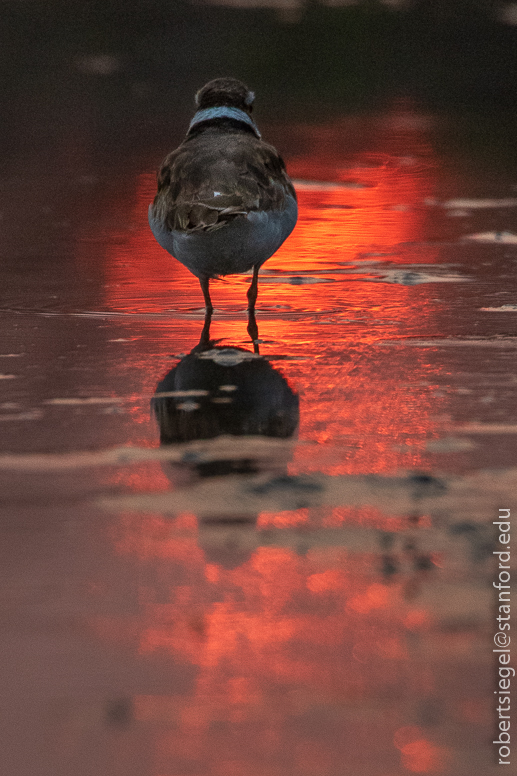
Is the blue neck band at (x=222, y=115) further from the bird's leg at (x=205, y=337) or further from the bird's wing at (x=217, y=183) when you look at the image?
the bird's leg at (x=205, y=337)

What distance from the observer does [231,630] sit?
270 centimetres

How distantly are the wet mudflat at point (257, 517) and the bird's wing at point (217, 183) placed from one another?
61cm

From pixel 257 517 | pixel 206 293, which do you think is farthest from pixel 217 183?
pixel 257 517

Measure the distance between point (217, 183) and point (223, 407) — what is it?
1632 mm

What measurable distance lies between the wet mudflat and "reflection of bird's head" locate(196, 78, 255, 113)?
3.59ft

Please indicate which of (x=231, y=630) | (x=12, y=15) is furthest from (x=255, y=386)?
(x=12, y=15)

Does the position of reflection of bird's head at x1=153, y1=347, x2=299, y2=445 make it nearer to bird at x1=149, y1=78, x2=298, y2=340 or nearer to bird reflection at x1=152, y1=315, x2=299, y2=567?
bird reflection at x1=152, y1=315, x2=299, y2=567

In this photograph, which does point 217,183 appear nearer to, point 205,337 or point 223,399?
point 205,337

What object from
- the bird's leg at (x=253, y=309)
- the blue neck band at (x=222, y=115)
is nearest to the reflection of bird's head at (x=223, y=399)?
the bird's leg at (x=253, y=309)

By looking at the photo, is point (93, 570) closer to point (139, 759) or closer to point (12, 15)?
point (139, 759)

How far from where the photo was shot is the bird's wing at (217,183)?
5.67 m

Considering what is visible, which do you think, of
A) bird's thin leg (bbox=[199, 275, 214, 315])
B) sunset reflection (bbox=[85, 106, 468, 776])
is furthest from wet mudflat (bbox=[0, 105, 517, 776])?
bird's thin leg (bbox=[199, 275, 214, 315])

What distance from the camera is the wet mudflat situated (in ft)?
7.70

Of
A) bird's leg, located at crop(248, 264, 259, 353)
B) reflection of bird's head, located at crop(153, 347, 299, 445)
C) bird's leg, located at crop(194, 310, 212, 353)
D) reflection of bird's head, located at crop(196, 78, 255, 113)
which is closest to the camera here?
reflection of bird's head, located at crop(153, 347, 299, 445)
